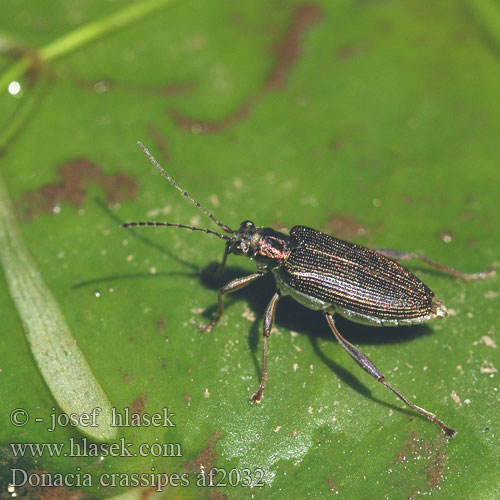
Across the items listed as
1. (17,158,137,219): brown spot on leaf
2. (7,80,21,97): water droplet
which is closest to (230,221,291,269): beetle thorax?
(17,158,137,219): brown spot on leaf

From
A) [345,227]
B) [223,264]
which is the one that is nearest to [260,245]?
[223,264]

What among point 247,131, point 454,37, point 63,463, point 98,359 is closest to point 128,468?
point 63,463

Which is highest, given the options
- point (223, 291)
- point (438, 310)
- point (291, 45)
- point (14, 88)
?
point (291, 45)

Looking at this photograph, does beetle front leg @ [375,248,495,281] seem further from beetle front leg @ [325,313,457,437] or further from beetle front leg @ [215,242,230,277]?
beetle front leg @ [215,242,230,277]

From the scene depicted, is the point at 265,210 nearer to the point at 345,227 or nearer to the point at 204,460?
the point at 345,227

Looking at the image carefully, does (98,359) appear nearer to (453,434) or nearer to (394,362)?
(394,362)

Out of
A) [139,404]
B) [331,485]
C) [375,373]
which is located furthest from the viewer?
[375,373]

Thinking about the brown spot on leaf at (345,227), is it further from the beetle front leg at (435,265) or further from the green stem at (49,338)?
the green stem at (49,338)
